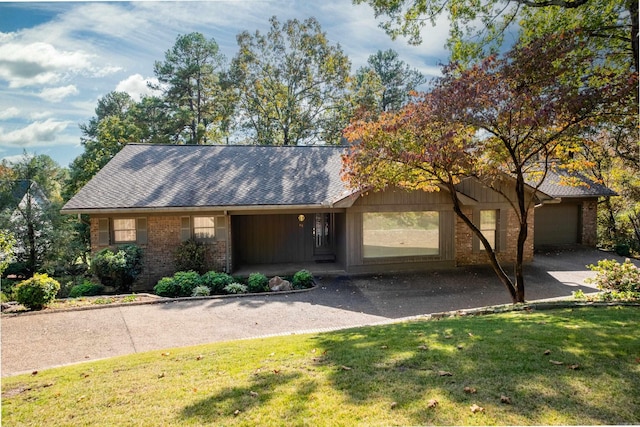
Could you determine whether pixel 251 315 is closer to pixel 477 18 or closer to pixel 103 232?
pixel 103 232

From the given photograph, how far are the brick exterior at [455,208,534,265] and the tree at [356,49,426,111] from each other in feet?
64.4

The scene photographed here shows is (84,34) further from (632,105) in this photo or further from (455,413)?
(632,105)

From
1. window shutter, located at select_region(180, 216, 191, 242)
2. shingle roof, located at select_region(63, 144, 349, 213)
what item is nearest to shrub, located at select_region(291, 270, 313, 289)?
shingle roof, located at select_region(63, 144, 349, 213)

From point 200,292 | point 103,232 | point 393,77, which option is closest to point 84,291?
point 103,232

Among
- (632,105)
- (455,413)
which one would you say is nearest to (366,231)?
(632,105)

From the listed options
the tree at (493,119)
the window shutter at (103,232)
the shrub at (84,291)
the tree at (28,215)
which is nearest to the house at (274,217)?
the window shutter at (103,232)

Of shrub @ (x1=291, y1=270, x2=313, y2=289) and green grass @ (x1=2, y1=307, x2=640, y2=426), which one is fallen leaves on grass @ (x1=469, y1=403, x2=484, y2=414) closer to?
green grass @ (x1=2, y1=307, x2=640, y2=426)

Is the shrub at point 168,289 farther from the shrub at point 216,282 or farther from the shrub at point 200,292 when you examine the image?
the shrub at point 216,282

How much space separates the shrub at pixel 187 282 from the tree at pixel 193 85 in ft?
62.4

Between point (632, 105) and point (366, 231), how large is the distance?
8378mm

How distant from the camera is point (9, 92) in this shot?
480 cm

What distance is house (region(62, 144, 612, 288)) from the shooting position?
517 inches

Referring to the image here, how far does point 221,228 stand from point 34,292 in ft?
19.1

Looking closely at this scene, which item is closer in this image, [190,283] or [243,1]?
[243,1]
